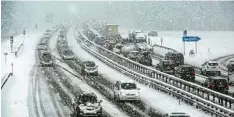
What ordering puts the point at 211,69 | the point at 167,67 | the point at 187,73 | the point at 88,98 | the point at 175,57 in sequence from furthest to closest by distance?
the point at 175,57 < the point at 167,67 < the point at 211,69 < the point at 187,73 < the point at 88,98

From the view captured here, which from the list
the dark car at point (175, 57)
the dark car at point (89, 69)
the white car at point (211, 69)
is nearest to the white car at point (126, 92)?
the dark car at point (89, 69)

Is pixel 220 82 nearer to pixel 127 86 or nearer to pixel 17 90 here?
pixel 127 86

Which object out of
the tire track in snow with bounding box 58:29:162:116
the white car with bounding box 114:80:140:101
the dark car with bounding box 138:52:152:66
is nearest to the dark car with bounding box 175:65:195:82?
the tire track in snow with bounding box 58:29:162:116

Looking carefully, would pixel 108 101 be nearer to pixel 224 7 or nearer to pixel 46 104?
pixel 46 104

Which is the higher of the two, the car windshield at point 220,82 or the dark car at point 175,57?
the dark car at point 175,57

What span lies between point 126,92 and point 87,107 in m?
6.37

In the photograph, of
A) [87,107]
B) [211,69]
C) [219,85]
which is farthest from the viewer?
[211,69]

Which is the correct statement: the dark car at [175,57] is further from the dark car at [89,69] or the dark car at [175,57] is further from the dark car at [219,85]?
the dark car at [219,85]

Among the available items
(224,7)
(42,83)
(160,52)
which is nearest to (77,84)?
(42,83)

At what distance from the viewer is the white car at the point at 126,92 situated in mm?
32250

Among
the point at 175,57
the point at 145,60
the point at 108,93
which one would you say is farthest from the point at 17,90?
the point at 175,57

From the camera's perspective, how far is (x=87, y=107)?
26.5m

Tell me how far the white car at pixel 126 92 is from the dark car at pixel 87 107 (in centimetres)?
510

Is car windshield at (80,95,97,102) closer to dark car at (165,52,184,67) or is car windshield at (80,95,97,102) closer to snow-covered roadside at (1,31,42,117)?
snow-covered roadside at (1,31,42,117)
